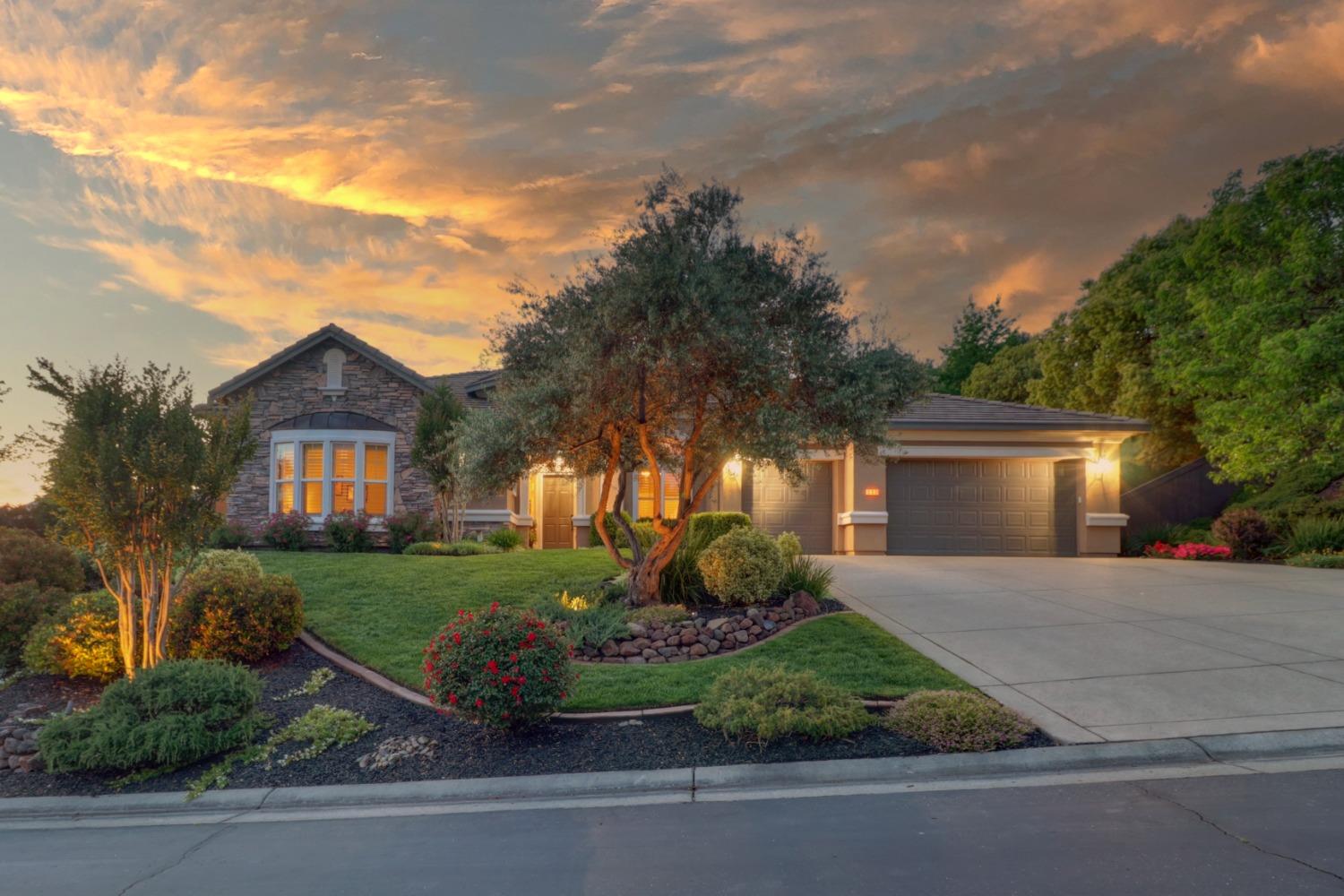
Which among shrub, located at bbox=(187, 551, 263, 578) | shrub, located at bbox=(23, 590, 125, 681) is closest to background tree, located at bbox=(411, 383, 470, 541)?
shrub, located at bbox=(187, 551, 263, 578)

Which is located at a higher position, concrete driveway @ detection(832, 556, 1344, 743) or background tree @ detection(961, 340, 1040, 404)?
background tree @ detection(961, 340, 1040, 404)

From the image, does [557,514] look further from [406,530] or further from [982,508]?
[982,508]

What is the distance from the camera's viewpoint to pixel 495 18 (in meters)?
11.3

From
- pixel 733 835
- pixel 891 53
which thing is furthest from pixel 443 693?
pixel 891 53

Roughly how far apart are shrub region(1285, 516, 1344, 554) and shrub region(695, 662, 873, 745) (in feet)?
50.5

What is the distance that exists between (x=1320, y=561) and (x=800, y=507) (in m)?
10.1

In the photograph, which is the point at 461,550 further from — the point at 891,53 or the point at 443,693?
the point at 891,53

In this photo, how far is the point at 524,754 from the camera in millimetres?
6672

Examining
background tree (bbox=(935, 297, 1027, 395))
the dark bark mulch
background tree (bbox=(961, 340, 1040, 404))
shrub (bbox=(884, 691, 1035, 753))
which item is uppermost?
background tree (bbox=(935, 297, 1027, 395))

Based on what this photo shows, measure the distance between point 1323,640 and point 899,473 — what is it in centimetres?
1100

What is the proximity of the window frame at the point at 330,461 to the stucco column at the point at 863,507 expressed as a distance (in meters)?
11.0

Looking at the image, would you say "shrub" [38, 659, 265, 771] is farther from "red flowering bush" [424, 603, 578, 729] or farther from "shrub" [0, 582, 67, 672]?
"shrub" [0, 582, 67, 672]

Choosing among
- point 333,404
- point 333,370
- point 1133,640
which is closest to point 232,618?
point 1133,640

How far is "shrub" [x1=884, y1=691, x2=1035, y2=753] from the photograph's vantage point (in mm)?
6188
